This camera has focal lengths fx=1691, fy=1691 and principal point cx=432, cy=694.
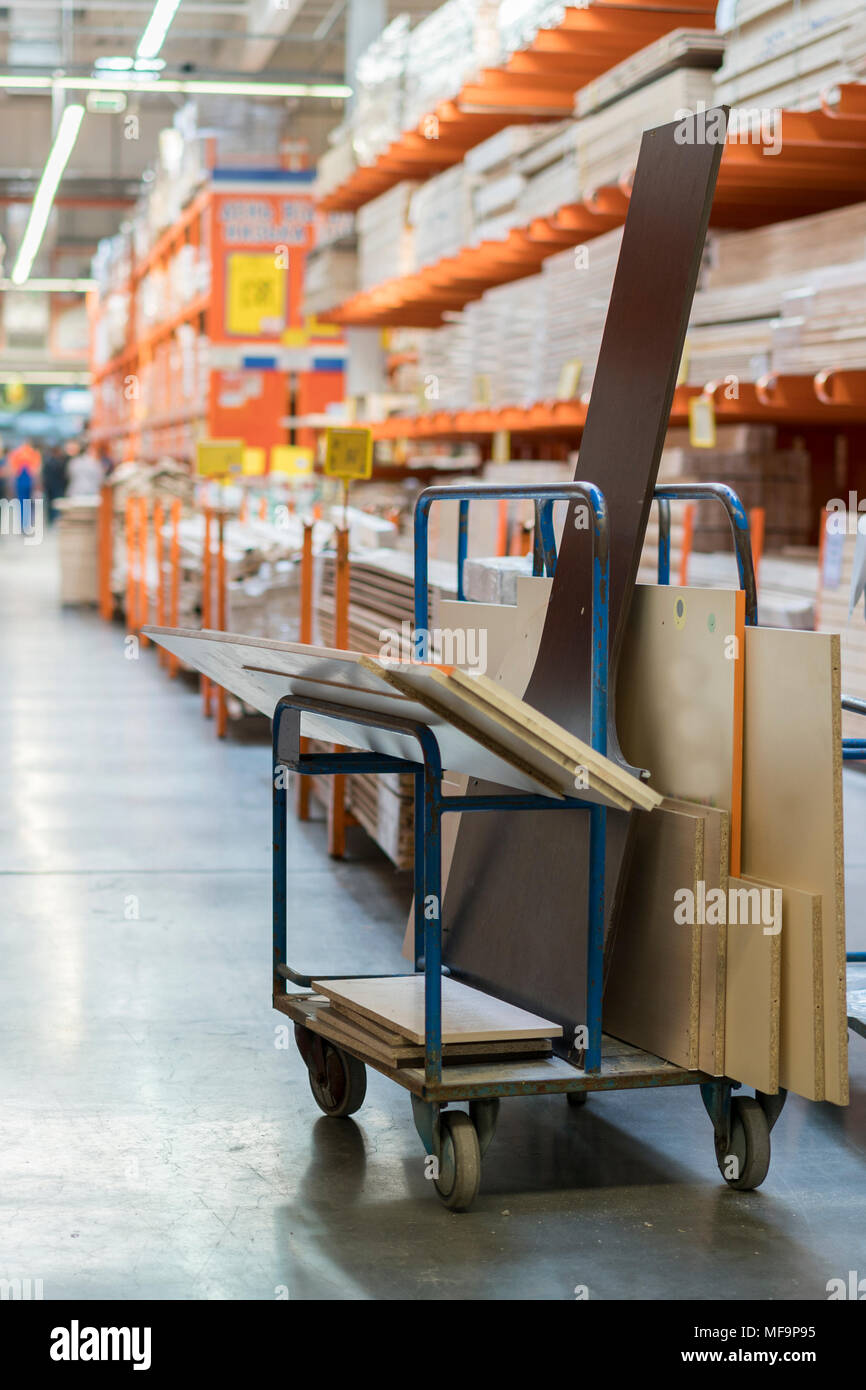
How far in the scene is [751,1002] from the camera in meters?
2.93

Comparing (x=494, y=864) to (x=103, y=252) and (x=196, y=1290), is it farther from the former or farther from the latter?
(x=103, y=252)

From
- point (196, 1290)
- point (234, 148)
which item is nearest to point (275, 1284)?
point (196, 1290)

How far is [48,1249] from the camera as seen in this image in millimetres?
2684

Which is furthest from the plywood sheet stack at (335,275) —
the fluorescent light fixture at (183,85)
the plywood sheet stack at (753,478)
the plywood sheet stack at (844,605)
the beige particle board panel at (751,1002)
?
the beige particle board panel at (751,1002)

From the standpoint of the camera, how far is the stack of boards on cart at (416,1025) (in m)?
2.99

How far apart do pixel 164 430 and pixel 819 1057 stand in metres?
22.6

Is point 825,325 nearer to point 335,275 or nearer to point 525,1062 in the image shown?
point 525,1062

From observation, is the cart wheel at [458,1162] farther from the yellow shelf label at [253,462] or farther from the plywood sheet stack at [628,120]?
the yellow shelf label at [253,462]

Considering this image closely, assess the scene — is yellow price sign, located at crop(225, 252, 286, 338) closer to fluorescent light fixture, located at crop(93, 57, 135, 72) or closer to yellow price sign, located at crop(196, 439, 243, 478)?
fluorescent light fixture, located at crop(93, 57, 135, 72)

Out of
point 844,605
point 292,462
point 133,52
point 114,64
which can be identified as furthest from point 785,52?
point 133,52

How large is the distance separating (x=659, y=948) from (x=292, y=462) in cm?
1274

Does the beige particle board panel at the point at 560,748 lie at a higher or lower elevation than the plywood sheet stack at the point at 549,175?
lower

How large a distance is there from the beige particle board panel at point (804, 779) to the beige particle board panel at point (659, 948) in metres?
0.14

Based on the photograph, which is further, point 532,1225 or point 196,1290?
point 532,1225
